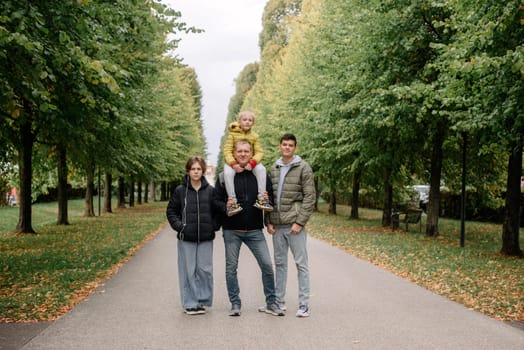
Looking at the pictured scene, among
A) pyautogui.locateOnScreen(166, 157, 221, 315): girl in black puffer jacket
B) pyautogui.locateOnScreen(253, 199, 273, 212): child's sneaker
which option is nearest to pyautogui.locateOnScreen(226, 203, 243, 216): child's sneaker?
pyautogui.locateOnScreen(253, 199, 273, 212): child's sneaker

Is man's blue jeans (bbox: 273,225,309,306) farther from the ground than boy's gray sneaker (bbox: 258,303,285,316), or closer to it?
farther from the ground

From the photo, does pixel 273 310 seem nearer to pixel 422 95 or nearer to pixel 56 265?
pixel 56 265

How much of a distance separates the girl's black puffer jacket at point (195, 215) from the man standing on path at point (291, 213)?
0.73 metres

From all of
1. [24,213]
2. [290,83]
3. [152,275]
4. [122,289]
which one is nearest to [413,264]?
[152,275]

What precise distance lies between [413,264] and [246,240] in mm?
5905

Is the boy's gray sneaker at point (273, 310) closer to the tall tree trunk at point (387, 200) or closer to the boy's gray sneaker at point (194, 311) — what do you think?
the boy's gray sneaker at point (194, 311)

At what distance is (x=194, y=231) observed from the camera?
21.6ft

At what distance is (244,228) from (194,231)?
2.05ft

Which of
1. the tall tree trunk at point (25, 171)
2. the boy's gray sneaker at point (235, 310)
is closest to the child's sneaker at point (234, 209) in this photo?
the boy's gray sneaker at point (235, 310)

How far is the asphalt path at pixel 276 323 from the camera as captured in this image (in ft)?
17.5

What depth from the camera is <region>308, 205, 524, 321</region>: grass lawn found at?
793 cm

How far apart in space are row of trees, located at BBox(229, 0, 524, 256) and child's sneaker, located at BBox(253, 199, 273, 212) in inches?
130

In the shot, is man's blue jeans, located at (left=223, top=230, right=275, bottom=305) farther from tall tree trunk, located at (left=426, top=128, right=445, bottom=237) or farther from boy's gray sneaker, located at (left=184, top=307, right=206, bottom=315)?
tall tree trunk, located at (left=426, top=128, right=445, bottom=237)

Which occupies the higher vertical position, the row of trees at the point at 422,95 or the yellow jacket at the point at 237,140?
the row of trees at the point at 422,95
